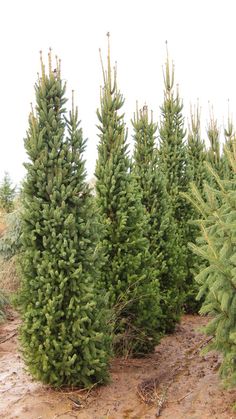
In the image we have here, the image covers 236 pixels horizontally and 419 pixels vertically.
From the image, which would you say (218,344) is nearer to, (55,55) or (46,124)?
(46,124)

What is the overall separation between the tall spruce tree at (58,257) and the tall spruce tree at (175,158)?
3913mm

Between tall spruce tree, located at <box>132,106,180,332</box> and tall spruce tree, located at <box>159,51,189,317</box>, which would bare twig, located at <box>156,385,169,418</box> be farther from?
tall spruce tree, located at <box>159,51,189,317</box>

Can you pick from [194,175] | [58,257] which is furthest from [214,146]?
[58,257]

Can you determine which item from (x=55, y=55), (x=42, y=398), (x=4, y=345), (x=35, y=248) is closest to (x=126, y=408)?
(x=42, y=398)

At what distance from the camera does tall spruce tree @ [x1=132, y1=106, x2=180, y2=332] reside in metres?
7.69

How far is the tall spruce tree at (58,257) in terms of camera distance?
16.7ft

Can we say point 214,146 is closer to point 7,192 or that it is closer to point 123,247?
point 123,247

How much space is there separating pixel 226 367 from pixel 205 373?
1648 millimetres

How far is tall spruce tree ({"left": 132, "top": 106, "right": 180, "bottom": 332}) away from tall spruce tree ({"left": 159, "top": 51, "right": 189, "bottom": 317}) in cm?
109

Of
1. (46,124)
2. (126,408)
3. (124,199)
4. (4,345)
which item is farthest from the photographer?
(4,345)

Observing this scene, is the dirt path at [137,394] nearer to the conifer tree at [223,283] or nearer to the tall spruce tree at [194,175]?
the conifer tree at [223,283]

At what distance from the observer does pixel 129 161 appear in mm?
6715

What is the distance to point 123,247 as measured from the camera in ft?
21.0

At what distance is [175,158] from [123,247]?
12.7ft
